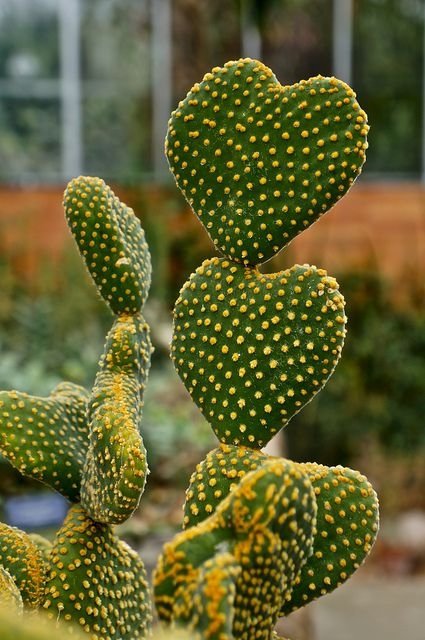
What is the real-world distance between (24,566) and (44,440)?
0.13 meters

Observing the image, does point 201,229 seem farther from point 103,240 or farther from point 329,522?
point 329,522

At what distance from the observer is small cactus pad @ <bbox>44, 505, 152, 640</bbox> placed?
0.94 metres

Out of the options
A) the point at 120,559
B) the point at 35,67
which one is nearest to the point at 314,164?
the point at 120,559

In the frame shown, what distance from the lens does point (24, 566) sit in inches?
37.3

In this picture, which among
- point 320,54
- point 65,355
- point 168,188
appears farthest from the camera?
point 320,54

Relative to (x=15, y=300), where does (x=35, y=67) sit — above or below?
above

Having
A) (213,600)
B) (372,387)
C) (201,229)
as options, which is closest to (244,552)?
(213,600)

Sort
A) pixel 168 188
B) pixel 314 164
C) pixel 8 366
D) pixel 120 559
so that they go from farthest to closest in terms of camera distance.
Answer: pixel 168 188 → pixel 8 366 → pixel 120 559 → pixel 314 164

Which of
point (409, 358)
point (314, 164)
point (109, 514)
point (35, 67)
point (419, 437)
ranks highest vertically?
point (35, 67)

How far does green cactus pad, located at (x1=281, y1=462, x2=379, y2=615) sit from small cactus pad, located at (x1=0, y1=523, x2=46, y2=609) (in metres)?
0.24

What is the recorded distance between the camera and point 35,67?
21.8 ft

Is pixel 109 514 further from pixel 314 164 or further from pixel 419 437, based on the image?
pixel 419 437

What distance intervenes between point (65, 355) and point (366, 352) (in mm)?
1890

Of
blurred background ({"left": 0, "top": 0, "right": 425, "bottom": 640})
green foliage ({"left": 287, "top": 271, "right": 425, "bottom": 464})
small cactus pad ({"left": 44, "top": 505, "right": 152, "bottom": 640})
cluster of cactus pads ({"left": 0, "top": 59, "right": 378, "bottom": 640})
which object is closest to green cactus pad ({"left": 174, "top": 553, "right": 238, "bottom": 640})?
cluster of cactus pads ({"left": 0, "top": 59, "right": 378, "bottom": 640})
